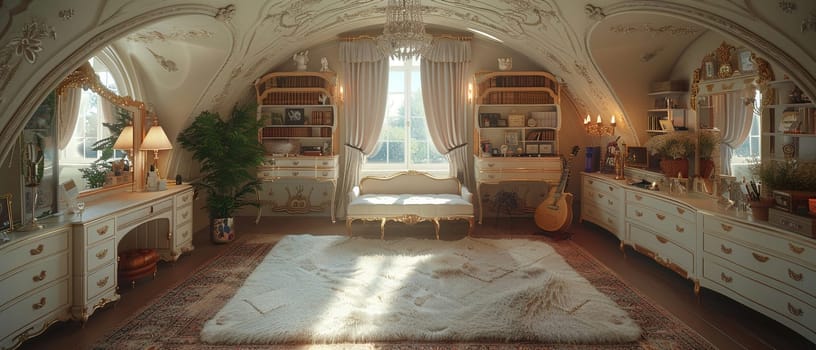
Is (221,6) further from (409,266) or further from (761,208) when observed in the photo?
(761,208)

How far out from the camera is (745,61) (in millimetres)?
3703

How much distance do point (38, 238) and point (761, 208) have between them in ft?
16.1

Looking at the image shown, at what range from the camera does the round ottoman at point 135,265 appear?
152 inches

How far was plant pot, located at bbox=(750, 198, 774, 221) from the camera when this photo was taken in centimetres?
313

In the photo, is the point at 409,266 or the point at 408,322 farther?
the point at 409,266

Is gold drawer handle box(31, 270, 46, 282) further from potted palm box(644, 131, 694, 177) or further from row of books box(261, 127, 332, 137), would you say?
potted palm box(644, 131, 694, 177)

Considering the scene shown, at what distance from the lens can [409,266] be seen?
14.4 feet

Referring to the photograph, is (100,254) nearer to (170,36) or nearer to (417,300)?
(170,36)

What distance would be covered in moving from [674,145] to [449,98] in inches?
130

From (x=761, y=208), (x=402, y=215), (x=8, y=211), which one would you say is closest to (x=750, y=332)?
(x=761, y=208)

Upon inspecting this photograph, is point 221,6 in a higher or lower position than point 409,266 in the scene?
higher

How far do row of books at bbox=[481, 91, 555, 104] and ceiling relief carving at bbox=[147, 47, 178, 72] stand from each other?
413cm

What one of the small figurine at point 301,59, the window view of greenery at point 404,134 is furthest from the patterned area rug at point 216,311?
the small figurine at point 301,59

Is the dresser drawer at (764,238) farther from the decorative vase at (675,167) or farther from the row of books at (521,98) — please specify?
the row of books at (521,98)
